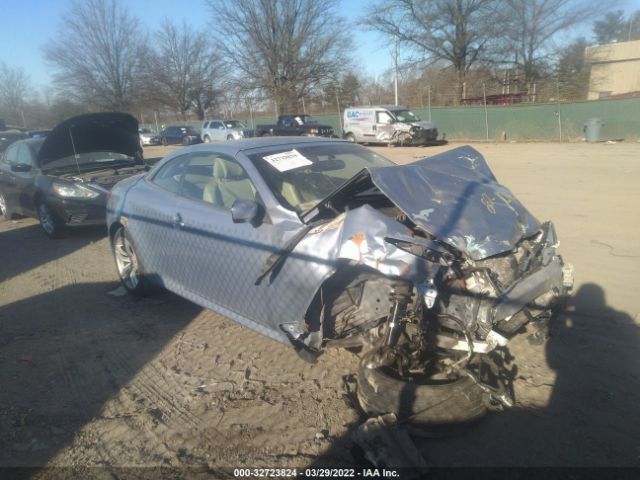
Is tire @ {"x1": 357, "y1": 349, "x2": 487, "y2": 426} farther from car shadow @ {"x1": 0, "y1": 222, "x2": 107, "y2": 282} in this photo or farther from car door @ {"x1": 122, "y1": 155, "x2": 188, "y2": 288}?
car shadow @ {"x1": 0, "y1": 222, "x2": 107, "y2": 282}

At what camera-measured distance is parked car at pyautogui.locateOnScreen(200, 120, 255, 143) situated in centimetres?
2859

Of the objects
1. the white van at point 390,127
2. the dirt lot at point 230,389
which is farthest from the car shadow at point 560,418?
the white van at point 390,127

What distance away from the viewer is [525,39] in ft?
109

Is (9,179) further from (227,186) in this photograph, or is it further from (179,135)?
(179,135)

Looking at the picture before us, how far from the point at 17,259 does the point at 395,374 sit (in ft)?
19.7

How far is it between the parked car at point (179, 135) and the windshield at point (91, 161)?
25284mm

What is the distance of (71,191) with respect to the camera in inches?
277

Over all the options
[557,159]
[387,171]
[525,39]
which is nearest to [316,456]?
[387,171]

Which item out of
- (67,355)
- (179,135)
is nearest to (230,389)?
(67,355)

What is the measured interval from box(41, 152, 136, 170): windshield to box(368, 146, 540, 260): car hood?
6427mm

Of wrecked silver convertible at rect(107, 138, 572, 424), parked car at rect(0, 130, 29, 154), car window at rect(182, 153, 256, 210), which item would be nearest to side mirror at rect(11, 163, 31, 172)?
car window at rect(182, 153, 256, 210)

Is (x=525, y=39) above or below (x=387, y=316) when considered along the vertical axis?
above

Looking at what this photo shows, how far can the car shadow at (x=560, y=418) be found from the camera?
2.42 m

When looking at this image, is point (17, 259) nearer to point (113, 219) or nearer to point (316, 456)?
point (113, 219)
